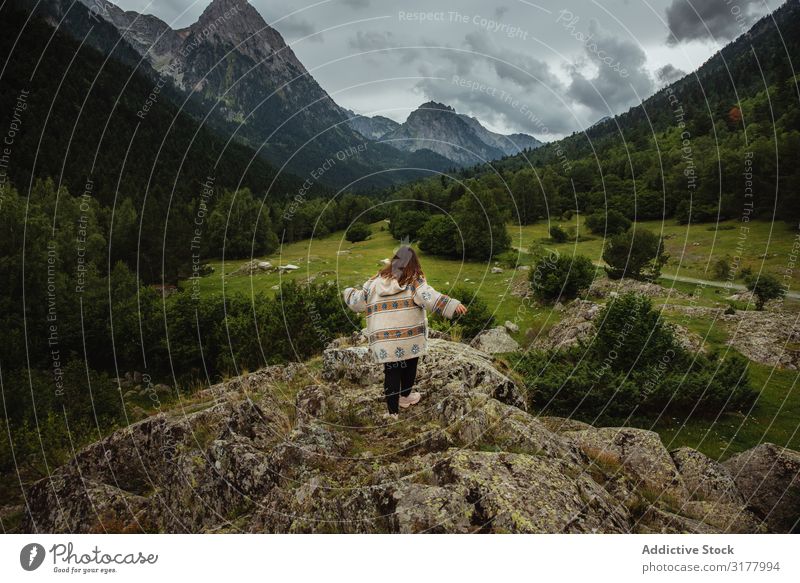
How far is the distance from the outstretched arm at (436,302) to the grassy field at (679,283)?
21.0 ft

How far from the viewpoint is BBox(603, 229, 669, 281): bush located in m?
37.3

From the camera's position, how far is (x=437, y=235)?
35875mm

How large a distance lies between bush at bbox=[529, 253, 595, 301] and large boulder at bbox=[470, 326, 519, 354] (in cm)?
929

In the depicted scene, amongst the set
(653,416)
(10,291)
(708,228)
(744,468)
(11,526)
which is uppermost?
(708,228)

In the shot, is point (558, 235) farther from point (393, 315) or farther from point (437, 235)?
point (393, 315)

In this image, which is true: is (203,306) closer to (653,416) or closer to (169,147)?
(653,416)

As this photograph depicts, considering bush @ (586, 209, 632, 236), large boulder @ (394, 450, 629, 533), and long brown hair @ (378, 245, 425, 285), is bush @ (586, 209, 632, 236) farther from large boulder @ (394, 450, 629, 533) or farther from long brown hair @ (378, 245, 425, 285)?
large boulder @ (394, 450, 629, 533)

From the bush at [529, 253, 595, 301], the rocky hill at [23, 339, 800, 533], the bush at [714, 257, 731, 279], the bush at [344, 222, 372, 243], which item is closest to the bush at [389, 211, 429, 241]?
the bush at [344, 222, 372, 243]

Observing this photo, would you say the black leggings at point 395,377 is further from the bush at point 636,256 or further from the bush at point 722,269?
the bush at point 722,269

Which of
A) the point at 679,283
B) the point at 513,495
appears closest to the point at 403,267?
the point at 513,495

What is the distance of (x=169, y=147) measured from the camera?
130 metres

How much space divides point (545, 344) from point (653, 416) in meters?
9.51

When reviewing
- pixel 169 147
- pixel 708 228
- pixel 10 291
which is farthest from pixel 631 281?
pixel 169 147

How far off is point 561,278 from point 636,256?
10.4 metres
